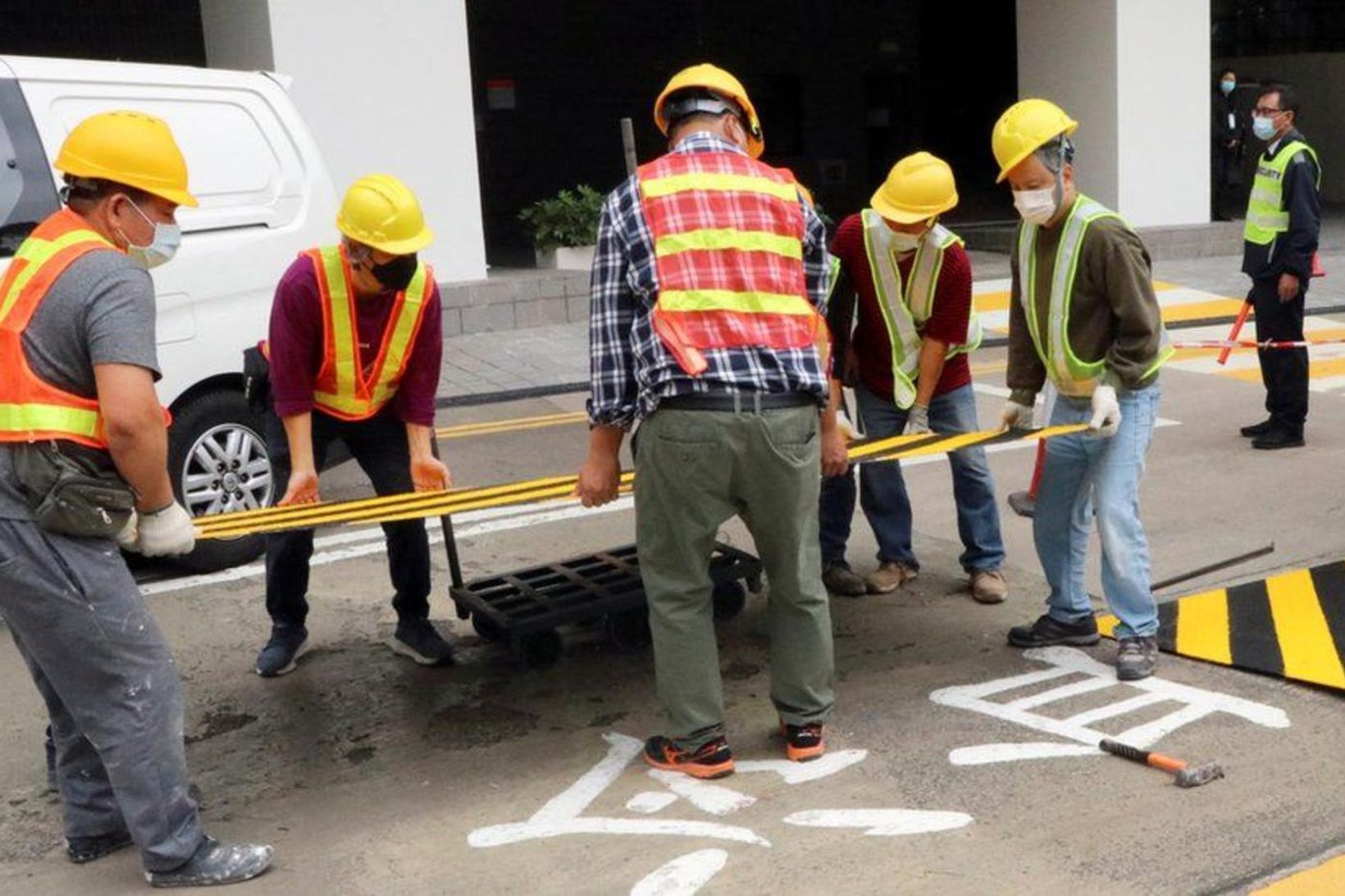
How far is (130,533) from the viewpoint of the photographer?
390 cm

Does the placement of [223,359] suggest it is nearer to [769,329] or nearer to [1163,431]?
[769,329]

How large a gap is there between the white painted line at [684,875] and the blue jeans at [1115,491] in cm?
190

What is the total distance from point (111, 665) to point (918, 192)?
3174mm

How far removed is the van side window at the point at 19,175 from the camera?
6.36 meters

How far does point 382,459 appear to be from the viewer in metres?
5.44

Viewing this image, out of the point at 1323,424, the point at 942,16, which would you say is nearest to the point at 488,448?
the point at 1323,424

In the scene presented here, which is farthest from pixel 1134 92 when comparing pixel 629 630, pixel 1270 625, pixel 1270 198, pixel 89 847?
pixel 89 847

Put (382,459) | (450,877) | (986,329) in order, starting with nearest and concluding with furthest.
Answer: (450,877)
(382,459)
(986,329)

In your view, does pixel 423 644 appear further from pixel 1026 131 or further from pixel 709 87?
pixel 1026 131

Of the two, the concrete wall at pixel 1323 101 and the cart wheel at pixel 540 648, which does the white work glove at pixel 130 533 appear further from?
the concrete wall at pixel 1323 101

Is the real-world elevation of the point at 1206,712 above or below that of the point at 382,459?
below

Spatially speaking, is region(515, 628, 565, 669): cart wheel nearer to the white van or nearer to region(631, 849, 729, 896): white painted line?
region(631, 849, 729, 896): white painted line

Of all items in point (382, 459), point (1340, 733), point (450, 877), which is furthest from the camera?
point (382, 459)

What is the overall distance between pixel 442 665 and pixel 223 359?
213 centimetres
